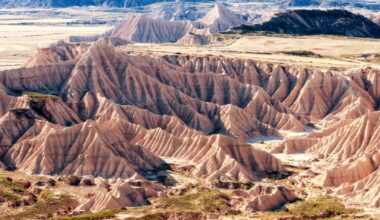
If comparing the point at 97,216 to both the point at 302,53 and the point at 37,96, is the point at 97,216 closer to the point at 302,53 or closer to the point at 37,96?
the point at 37,96

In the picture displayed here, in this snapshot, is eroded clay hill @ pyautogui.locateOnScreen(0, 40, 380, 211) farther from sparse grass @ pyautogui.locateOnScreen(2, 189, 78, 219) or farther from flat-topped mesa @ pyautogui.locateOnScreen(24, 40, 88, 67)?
sparse grass @ pyautogui.locateOnScreen(2, 189, 78, 219)

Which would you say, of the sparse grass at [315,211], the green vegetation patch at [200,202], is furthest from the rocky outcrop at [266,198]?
the green vegetation patch at [200,202]

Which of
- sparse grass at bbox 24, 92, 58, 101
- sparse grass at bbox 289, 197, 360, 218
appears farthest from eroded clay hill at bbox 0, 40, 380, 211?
sparse grass at bbox 289, 197, 360, 218

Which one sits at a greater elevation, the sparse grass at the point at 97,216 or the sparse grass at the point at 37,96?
the sparse grass at the point at 97,216

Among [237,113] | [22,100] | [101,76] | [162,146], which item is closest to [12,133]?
[22,100]

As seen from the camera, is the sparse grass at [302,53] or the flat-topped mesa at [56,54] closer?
the flat-topped mesa at [56,54]

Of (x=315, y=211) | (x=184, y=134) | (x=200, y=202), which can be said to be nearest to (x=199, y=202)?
(x=200, y=202)

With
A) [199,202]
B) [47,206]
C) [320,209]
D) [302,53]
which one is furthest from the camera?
[302,53]

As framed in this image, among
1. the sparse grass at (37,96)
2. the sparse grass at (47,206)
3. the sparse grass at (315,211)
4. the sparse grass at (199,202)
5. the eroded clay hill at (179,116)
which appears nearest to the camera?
the sparse grass at (315,211)

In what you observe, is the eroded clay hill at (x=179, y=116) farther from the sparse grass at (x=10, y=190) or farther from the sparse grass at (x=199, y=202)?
the sparse grass at (x=10, y=190)
